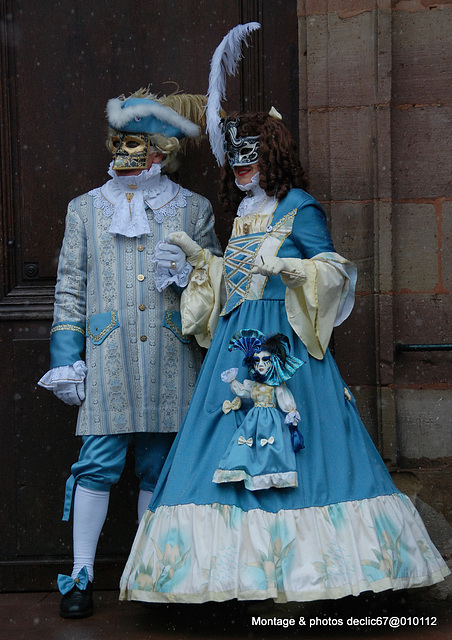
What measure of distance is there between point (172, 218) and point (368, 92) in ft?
3.75

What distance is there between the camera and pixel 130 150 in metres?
4.66

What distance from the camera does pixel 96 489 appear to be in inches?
177

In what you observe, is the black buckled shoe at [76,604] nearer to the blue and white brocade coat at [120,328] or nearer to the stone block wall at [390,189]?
the blue and white brocade coat at [120,328]

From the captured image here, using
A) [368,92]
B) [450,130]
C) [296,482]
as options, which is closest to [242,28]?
[368,92]

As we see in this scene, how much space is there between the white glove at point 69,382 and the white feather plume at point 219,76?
1207 mm

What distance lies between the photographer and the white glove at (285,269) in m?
4.05

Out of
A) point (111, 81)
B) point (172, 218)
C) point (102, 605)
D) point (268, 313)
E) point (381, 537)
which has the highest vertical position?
point (111, 81)

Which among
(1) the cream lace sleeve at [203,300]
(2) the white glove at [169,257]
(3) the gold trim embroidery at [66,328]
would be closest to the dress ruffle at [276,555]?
(1) the cream lace sleeve at [203,300]

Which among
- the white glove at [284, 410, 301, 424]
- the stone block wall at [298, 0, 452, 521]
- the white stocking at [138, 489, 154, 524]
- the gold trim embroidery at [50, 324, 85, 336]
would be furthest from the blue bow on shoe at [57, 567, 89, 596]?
the stone block wall at [298, 0, 452, 521]

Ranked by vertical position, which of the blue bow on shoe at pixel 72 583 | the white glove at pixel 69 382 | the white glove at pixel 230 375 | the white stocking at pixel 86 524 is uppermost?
the white glove at pixel 230 375

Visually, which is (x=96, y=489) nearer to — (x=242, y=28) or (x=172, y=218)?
(x=172, y=218)

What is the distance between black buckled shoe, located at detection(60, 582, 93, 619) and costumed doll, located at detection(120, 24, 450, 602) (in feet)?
1.46

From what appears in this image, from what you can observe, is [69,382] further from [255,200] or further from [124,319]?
[255,200]

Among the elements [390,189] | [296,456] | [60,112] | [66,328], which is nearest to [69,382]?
[66,328]
